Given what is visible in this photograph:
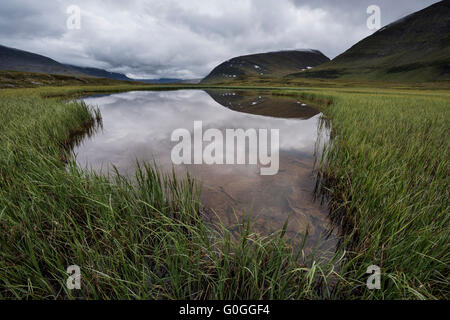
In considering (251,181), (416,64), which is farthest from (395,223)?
(416,64)

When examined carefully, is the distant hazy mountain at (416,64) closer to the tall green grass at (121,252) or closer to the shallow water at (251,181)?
the shallow water at (251,181)

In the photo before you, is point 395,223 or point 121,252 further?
point 395,223

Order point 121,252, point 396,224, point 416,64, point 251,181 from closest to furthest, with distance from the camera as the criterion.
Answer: point 121,252
point 396,224
point 251,181
point 416,64

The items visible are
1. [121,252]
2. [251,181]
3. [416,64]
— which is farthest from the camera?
[416,64]

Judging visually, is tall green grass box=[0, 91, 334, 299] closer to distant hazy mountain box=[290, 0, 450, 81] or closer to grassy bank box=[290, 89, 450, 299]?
grassy bank box=[290, 89, 450, 299]

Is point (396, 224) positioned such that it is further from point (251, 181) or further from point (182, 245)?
point (251, 181)

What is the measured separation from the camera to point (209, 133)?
12289 millimetres

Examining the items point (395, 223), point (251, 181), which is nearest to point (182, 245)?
point (395, 223)

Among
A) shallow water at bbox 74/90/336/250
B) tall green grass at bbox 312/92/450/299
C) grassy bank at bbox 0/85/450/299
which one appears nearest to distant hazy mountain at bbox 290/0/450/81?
shallow water at bbox 74/90/336/250

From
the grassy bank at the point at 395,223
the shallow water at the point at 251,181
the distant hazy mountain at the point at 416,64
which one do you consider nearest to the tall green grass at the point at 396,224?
the grassy bank at the point at 395,223

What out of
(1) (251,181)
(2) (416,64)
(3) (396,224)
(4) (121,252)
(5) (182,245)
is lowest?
(1) (251,181)

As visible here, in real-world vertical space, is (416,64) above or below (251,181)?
above
